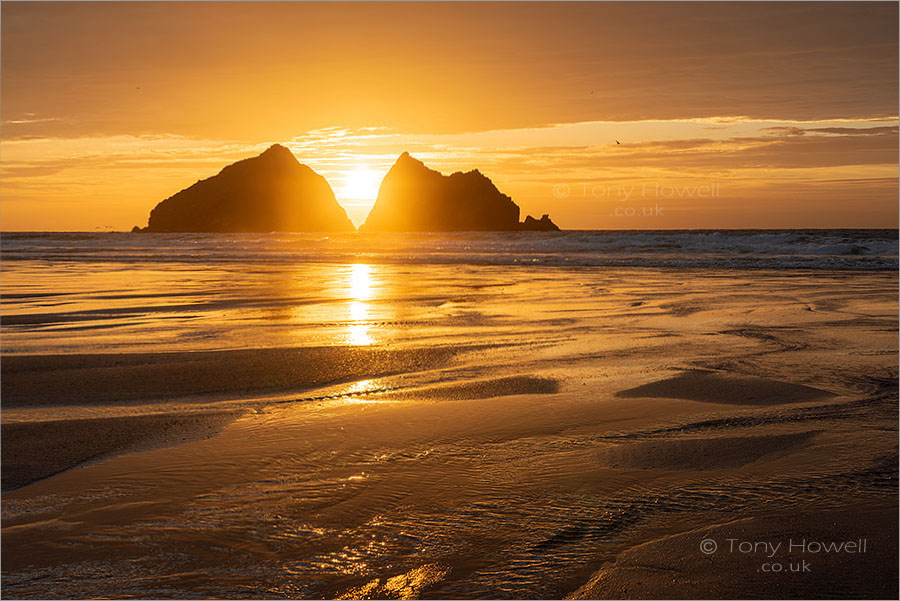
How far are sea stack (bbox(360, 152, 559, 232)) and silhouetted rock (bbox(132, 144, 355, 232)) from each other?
1708 centimetres

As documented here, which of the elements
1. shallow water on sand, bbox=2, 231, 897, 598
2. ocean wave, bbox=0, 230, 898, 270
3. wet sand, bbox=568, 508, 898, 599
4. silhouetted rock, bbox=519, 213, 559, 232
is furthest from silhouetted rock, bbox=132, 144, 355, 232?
wet sand, bbox=568, 508, 898, 599

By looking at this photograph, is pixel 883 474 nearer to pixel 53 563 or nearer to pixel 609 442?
pixel 609 442

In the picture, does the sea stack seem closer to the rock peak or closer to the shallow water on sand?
the rock peak

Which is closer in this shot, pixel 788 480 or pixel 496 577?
pixel 496 577

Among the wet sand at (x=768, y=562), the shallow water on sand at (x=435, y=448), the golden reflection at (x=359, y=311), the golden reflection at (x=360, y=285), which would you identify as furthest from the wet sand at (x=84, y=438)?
the golden reflection at (x=360, y=285)

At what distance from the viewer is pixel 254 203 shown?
176500 mm

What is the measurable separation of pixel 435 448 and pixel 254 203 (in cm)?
18028

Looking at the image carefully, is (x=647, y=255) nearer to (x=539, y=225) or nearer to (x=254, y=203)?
(x=539, y=225)

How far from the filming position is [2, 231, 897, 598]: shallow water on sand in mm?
3129

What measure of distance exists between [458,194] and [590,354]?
6248 inches

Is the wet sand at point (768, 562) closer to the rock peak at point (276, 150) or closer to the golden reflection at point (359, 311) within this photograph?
the golden reflection at point (359, 311)

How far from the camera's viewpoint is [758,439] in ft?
15.6

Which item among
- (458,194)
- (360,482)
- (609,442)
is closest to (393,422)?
(360,482)

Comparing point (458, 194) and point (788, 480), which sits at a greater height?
point (458, 194)
